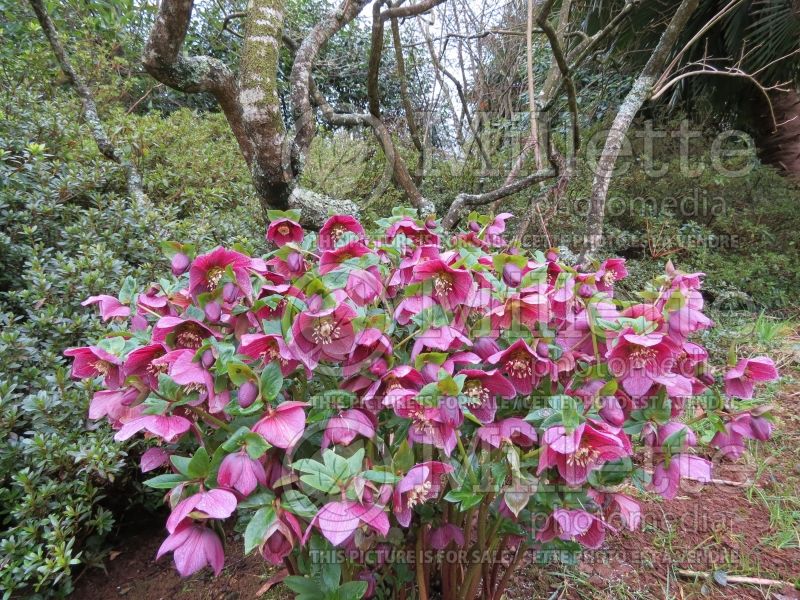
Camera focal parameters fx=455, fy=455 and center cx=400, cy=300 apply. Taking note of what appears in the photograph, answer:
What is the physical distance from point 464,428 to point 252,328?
402mm

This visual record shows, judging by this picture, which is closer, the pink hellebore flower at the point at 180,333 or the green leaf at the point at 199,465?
the green leaf at the point at 199,465

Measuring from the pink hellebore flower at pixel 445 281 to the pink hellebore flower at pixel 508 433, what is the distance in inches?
8.0

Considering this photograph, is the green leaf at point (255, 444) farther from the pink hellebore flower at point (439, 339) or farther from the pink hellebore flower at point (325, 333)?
the pink hellebore flower at point (439, 339)

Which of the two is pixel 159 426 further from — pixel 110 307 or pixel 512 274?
pixel 512 274

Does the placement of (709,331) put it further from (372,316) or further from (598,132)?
(372,316)

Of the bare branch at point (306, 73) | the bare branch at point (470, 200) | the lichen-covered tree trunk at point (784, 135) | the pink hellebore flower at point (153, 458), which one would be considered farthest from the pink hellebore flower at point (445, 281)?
the lichen-covered tree trunk at point (784, 135)

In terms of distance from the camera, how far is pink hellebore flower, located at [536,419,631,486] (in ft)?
1.94

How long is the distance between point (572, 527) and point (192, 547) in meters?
0.55

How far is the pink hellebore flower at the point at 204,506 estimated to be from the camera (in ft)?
1.74

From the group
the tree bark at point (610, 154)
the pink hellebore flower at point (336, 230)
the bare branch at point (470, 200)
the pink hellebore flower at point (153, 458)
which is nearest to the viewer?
the pink hellebore flower at point (153, 458)

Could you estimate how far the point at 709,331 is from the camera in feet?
9.32

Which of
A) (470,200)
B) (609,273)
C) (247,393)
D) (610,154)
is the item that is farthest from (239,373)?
(610,154)

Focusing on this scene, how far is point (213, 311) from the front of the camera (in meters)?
0.70

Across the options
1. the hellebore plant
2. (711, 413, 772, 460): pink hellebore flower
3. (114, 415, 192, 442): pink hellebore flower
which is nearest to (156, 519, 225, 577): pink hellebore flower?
the hellebore plant
